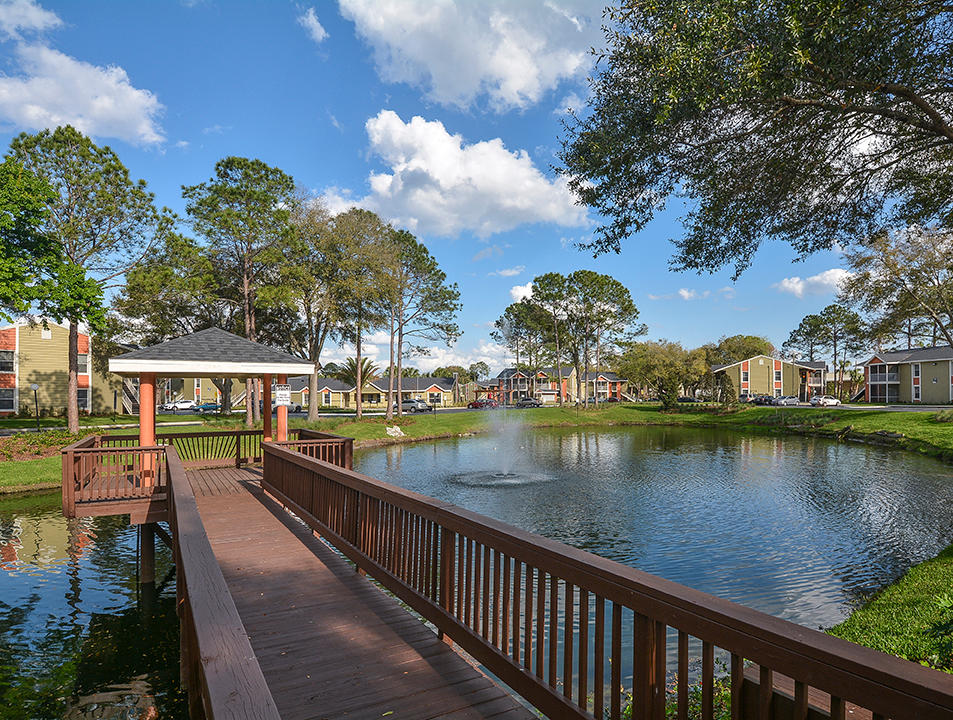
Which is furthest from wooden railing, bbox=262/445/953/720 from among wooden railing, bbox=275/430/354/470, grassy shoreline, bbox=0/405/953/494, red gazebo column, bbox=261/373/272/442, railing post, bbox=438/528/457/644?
grassy shoreline, bbox=0/405/953/494

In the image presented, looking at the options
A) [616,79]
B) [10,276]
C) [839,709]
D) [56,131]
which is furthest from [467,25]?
[56,131]

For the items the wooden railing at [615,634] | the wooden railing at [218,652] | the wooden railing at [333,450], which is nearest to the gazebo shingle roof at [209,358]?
the wooden railing at [333,450]

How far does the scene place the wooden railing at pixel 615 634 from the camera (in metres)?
1.45

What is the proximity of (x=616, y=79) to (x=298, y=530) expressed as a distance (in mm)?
7417

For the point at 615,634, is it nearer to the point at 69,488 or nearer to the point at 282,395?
the point at 69,488

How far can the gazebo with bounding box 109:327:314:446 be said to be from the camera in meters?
11.1

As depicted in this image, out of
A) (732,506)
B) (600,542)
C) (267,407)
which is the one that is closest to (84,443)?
(267,407)

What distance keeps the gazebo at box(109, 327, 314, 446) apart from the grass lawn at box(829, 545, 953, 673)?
1130 cm

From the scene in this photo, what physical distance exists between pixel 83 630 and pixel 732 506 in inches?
545

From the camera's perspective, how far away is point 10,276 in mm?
19562

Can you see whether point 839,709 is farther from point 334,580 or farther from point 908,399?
point 908,399

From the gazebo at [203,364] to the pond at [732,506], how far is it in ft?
18.8

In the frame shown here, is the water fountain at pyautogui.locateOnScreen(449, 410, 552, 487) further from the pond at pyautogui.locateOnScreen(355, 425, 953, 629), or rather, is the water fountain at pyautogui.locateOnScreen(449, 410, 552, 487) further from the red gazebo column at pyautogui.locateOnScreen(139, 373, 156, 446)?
the red gazebo column at pyautogui.locateOnScreen(139, 373, 156, 446)

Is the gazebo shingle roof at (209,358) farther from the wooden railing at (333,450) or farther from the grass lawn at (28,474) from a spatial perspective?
the grass lawn at (28,474)
